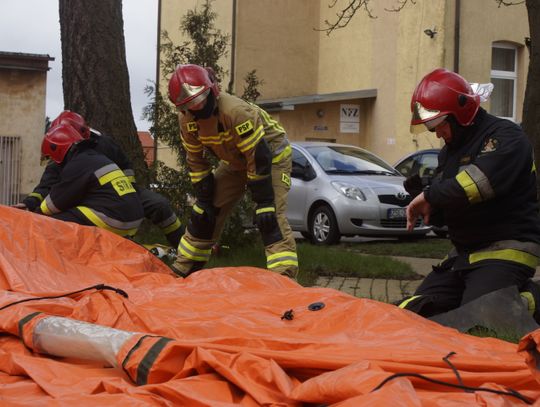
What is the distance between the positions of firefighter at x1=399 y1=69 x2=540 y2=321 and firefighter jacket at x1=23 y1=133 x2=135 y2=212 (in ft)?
12.0

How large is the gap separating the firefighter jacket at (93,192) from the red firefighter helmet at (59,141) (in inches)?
2.9

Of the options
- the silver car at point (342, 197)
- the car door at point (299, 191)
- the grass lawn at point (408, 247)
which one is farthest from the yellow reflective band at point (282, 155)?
the car door at point (299, 191)

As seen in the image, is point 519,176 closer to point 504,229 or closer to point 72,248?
point 504,229

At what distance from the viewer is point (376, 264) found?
867cm

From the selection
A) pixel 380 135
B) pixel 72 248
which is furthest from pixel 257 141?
pixel 380 135

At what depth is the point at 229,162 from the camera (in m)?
6.84

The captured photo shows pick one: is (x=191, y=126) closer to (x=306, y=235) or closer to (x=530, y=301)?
(x=530, y=301)

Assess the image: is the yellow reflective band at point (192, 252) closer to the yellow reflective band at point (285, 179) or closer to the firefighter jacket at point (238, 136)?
the firefighter jacket at point (238, 136)

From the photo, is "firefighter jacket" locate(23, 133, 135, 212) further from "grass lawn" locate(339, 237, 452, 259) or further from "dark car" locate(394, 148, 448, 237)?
"dark car" locate(394, 148, 448, 237)

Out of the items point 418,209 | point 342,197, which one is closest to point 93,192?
point 418,209

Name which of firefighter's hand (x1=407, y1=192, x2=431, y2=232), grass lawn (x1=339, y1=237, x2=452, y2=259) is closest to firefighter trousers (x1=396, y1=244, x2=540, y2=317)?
firefighter's hand (x1=407, y1=192, x2=431, y2=232)

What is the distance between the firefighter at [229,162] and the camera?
6.24 meters

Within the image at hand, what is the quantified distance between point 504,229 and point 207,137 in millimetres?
2511

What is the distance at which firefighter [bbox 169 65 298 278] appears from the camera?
6.24 m
